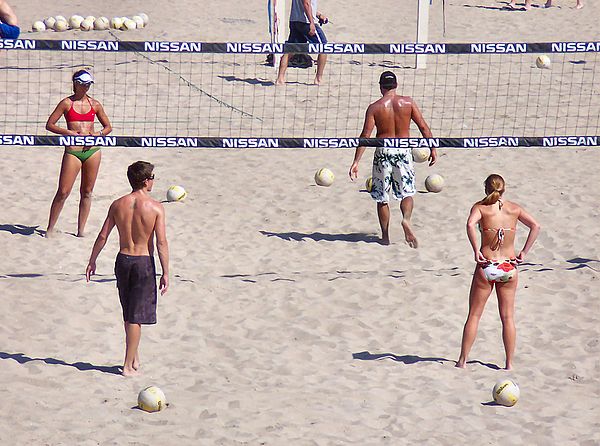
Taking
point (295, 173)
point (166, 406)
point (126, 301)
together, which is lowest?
point (166, 406)

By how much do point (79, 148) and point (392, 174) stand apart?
2998 millimetres

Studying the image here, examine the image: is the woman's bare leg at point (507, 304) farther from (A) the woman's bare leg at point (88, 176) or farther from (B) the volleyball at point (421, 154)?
(B) the volleyball at point (421, 154)

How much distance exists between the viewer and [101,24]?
763 inches

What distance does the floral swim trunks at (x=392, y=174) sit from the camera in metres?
10.7

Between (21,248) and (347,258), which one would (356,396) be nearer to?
(347,258)

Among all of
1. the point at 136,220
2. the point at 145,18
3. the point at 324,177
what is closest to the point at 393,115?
the point at 324,177

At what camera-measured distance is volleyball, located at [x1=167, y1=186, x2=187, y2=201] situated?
38.9 ft

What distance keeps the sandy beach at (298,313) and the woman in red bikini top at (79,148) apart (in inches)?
13.7

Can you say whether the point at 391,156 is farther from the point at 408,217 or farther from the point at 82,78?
the point at 82,78

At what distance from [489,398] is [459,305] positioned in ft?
5.98

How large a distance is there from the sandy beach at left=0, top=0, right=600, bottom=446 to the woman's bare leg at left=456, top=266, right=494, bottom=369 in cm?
24

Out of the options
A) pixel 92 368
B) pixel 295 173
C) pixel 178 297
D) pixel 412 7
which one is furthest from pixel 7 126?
pixel 412 7

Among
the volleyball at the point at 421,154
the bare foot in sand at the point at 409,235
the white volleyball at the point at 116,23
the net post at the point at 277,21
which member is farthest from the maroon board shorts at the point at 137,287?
the white volleyball at the point at 116,23

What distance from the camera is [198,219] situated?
11.4m
